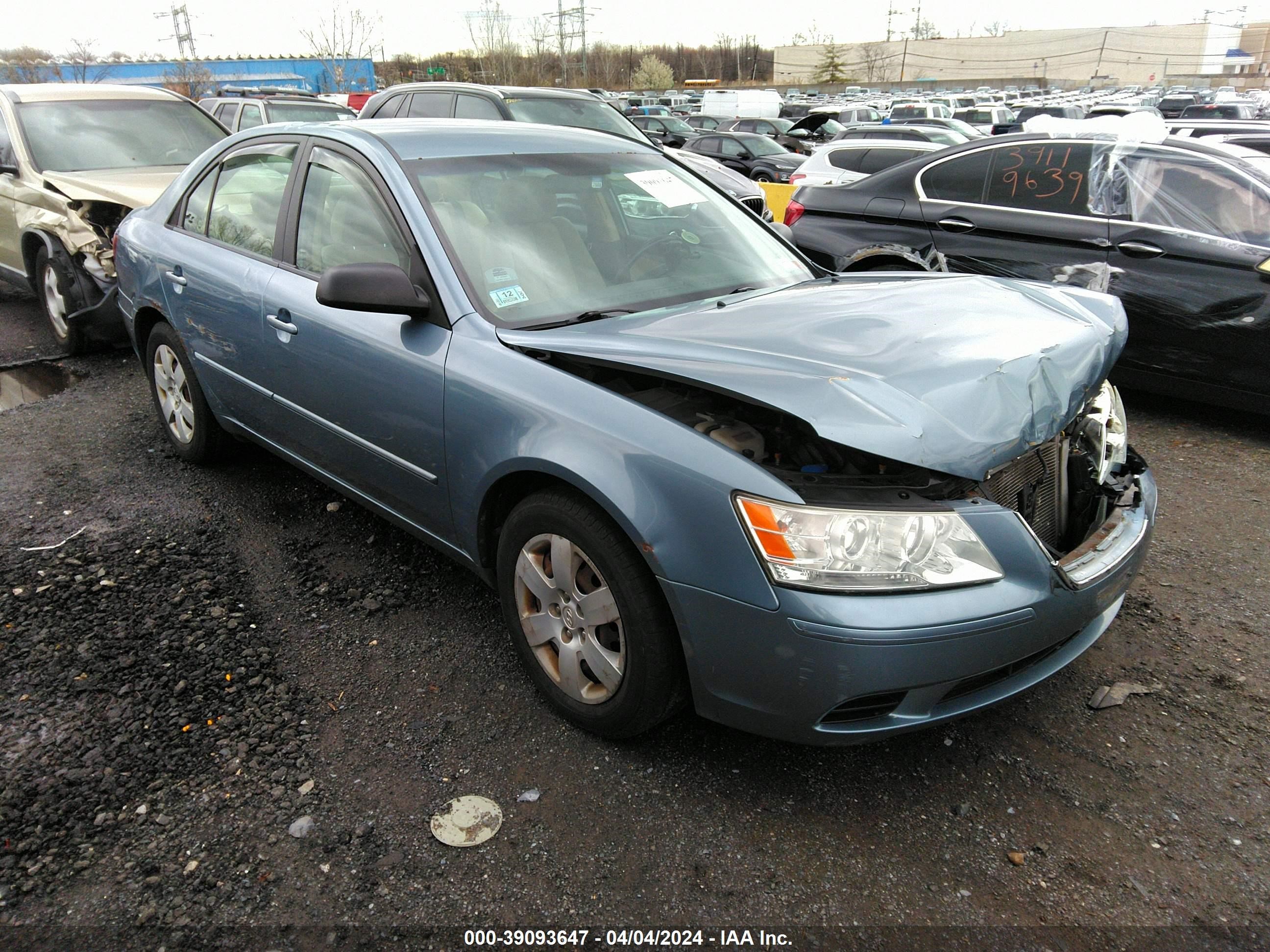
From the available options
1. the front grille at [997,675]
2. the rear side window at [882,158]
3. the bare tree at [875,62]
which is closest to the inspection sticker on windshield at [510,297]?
the front grille at [997,675]

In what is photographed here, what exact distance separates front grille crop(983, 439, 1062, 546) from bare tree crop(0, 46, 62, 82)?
34.4 meters

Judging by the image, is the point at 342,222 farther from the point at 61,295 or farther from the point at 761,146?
the point at 761,146

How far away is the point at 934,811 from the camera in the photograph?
2.32m

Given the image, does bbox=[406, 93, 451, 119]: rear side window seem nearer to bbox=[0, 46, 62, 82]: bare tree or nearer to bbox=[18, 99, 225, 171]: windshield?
bbox=[18, 99, 225, 171]: windshield

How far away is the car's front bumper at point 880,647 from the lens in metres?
1.98

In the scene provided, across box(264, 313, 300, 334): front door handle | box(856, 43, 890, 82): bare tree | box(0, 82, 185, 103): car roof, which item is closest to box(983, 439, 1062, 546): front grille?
box(264, 313, 300, 334): front door handle

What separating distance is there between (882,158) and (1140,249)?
5.74 meters

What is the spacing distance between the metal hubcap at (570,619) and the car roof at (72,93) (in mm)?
7195

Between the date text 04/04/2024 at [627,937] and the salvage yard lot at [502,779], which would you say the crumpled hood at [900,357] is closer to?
the salvage yard lot at [502,779]

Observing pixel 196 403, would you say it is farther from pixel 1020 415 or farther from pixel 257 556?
pixel 1020 415

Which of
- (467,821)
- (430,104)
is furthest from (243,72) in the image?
(467,821)

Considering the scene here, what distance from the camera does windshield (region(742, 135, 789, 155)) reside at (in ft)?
62.3

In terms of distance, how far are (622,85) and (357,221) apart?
90131 millimetres

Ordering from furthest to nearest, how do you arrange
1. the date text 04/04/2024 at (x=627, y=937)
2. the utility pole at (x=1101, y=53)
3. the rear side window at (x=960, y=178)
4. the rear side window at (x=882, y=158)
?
the utility pole at (x=1101, y=53)
the rear side window at (x=882, y=158)
the rear side window at (x=960, y=178)
the date text 04/04/2024 at (x=627, y=937)
